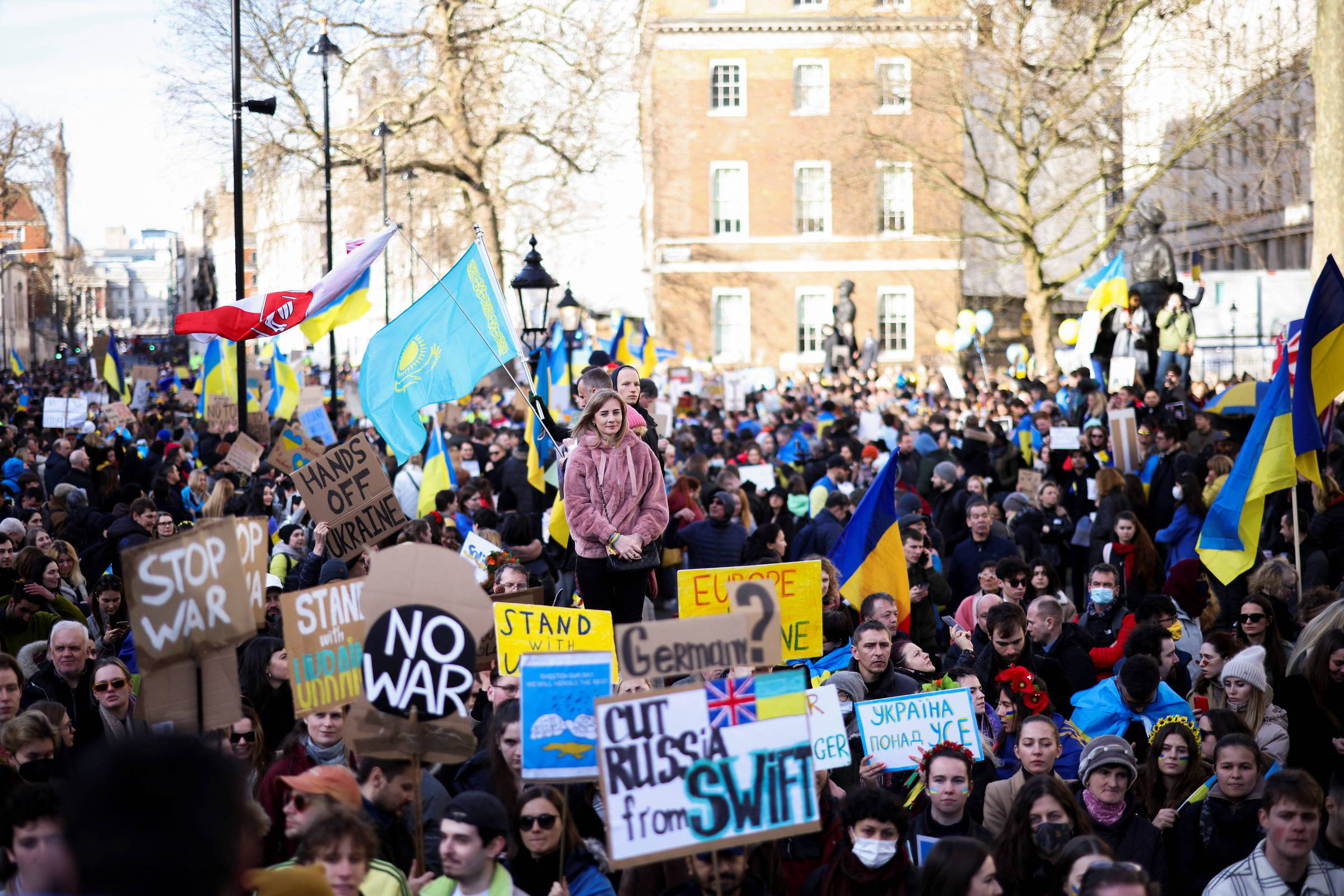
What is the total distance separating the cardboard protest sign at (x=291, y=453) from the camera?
1443 centimetres

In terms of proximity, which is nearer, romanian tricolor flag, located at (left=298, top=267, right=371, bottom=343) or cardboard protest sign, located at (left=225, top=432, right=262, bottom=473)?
romanian tricolor flag, located at (left=298, top=267, right=371, bottom=343)

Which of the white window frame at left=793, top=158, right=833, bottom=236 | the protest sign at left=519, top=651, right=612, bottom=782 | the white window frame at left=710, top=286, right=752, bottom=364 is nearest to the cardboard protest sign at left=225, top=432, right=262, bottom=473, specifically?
the protest sign at left=519, top=651, right=612, bottom=782

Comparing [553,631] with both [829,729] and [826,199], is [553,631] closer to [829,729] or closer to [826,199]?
[829,729]

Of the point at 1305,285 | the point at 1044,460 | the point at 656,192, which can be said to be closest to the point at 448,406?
the point at 1044,460

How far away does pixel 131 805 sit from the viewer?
2764 mm

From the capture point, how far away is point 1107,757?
19.6 feet

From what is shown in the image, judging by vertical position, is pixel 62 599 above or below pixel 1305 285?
below

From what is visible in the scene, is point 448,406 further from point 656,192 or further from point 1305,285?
point 656,192

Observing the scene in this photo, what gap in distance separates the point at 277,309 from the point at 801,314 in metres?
36.2

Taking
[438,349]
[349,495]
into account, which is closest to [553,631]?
[349,495]

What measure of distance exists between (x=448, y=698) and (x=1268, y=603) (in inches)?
188

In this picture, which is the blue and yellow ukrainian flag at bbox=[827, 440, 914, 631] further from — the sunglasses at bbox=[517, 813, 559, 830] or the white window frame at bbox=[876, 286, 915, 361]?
the white window frame at bbox=[876, 286, 915, 361]

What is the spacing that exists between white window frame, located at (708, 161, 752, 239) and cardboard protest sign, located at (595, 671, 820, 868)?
140ft

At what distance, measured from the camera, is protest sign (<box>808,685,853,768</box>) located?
642 centimetres
